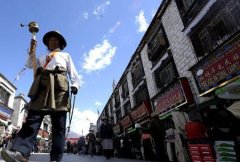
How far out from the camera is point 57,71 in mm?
3000

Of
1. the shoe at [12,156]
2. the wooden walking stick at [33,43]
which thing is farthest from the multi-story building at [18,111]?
the shoe at [12,156]

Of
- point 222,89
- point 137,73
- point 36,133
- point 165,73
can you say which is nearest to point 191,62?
point 222,89

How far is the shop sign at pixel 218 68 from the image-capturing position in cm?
532

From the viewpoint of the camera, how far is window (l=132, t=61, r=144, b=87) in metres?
14.4

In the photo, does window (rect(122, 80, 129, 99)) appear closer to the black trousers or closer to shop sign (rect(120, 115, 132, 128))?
shop sign (rect(120, 115, 132, 128))

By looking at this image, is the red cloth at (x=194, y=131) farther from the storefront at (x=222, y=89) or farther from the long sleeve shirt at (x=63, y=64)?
the long sleeve shirt at (x=63, y=64)

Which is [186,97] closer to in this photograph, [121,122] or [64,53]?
[64,53]

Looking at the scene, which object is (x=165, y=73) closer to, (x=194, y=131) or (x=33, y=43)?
(x=194, y=131)

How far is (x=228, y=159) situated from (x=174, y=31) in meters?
6.67

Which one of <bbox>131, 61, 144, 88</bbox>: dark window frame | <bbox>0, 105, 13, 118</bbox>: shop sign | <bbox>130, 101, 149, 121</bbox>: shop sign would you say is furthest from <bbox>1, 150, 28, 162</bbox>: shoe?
<bbox>0, 105, 13, 118</bbox>: shop sign

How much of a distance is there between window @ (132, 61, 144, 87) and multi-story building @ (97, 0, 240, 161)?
451 millimetres

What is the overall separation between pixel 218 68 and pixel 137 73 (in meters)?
9.35

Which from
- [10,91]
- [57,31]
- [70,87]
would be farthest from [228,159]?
[10,91]

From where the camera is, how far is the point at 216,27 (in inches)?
269
